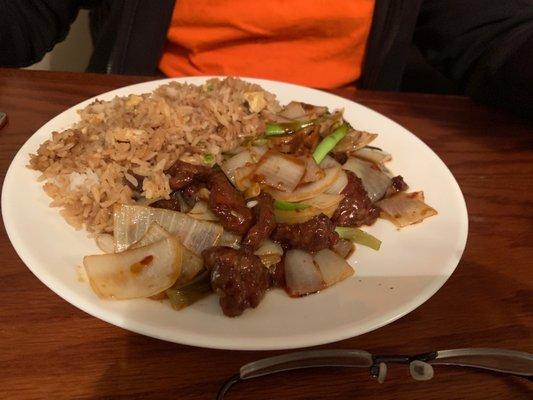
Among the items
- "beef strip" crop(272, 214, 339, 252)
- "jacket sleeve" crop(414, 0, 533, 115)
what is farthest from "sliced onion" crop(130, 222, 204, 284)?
"jacket sleeve" crop(414, 0, 533, 115)

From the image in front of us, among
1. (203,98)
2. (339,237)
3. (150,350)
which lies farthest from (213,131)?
(150,350)

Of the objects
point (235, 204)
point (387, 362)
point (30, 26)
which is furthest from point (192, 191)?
point (30, 26)

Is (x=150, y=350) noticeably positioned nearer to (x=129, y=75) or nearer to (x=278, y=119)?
(x=278, y=119)

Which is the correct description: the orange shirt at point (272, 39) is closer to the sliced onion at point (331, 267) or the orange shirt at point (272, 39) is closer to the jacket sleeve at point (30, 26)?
the jacket sleeve at point (30, 26)

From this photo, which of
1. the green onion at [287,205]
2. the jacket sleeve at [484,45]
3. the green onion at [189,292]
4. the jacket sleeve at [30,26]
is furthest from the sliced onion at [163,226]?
the jacket sleeve at [484,45]

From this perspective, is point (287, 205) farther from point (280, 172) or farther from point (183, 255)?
point (183, 255)
